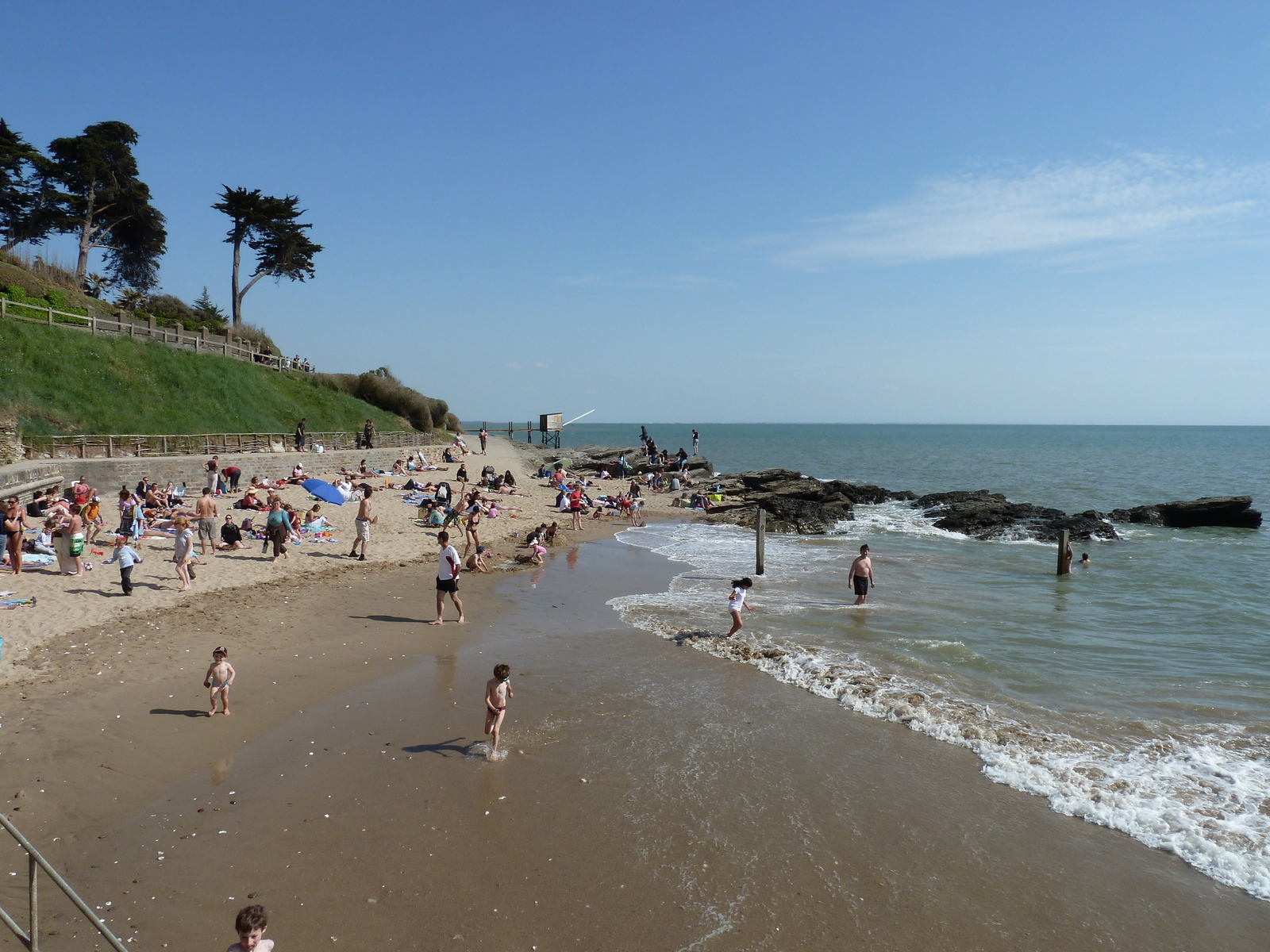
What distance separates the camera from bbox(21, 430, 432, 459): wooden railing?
21656 millimetres

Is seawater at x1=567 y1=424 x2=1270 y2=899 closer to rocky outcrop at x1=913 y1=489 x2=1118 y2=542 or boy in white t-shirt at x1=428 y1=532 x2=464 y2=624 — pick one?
rocky outcrop at x1=913 y1=489 x2=1118 y2=542

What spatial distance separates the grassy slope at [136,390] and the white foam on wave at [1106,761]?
2410 centimetres

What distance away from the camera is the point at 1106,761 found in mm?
8461

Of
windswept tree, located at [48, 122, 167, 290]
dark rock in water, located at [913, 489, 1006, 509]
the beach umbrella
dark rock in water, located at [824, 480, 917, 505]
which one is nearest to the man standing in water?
the beach umbrella

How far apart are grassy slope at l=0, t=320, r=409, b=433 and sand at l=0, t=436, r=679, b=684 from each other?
6630mm

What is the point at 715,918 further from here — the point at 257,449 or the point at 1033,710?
the point at 257,449

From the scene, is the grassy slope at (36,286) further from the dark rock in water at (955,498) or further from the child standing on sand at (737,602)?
the dark rock in water at (955,498)

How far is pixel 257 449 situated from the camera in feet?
95.4

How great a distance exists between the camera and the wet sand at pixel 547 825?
18.0ft

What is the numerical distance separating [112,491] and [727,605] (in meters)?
17.2

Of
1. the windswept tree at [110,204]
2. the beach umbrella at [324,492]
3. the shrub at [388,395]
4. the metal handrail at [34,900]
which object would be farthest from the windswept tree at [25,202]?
the metal handrail at [34,900]

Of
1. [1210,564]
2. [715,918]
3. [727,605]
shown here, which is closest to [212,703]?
[715,918]

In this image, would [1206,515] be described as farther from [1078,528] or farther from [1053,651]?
[1053,651]

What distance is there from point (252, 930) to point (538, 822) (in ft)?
9.48
